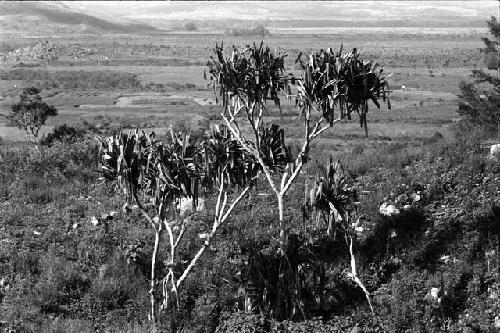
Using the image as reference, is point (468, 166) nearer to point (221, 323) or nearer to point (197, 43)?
point (221, 323)

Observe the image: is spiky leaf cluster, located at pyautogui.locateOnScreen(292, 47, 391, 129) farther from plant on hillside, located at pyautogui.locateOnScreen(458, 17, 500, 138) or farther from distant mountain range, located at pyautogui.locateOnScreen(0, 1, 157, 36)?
distant mountain range, located at pyautogui.locateOnScreen(0, 1, 157, 36)

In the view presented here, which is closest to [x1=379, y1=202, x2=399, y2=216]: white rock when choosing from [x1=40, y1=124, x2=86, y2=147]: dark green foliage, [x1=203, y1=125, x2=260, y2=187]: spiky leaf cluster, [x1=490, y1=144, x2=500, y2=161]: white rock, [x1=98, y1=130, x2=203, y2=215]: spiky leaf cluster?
[x1=490, y1=144, x2=500, y2=161]: white rock

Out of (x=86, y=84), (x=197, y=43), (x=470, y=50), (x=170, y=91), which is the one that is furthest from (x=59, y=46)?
(x=470, y=50)

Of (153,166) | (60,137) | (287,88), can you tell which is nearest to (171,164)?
(153,166)

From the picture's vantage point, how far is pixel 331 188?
12.9 meters

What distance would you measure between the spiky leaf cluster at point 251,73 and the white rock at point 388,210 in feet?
15.3

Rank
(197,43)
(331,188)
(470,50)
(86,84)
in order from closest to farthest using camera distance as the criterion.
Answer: (331,188) < (86,84) < (470,50) < (197,43)

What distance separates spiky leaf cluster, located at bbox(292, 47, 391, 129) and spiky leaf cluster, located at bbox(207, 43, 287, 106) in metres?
0.67

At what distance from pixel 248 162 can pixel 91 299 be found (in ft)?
14.7

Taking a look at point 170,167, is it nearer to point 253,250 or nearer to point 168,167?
point 168,167

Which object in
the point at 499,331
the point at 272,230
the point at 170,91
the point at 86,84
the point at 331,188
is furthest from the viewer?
the point at 86,84

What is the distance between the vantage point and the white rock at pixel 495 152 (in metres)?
16.8

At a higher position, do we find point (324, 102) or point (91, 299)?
point (324, 102)

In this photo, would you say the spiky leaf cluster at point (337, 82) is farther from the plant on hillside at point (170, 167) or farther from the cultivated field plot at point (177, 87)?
the cultivated field plot at point (177, 87)
